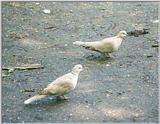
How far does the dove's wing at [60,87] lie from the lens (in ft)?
15.0

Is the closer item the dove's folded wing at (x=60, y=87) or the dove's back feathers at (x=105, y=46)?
the dove's folded wing at (x=60, y=87)

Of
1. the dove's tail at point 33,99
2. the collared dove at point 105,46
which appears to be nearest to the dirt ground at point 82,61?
the dove's tail at point 33,99

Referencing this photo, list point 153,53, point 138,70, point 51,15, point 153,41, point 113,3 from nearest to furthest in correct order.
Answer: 1. point 138,70
2. point 153,53
3. point 153,41
4. point 51,15
5. point 113,3

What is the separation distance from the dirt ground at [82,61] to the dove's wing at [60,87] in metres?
0.18

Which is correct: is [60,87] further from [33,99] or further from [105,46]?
[105,46]

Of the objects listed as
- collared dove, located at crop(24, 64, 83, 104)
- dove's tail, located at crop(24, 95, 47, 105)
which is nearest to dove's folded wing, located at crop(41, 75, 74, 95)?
collared dove, located at crop(24, 64, 83, 104)

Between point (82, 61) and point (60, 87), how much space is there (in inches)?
56.3

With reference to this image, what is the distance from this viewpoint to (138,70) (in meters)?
5.65

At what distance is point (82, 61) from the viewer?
597 cm

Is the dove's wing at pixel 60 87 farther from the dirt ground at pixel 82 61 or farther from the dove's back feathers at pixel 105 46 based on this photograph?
the dove's back feathers at pixel 105 46

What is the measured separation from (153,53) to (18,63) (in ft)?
6.07

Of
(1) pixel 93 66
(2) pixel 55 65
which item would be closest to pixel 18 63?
(2) pixel 55 65

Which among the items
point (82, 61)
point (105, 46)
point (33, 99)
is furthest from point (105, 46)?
point (33, 99)

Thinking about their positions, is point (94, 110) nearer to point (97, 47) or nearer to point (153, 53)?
point (97, 47)
